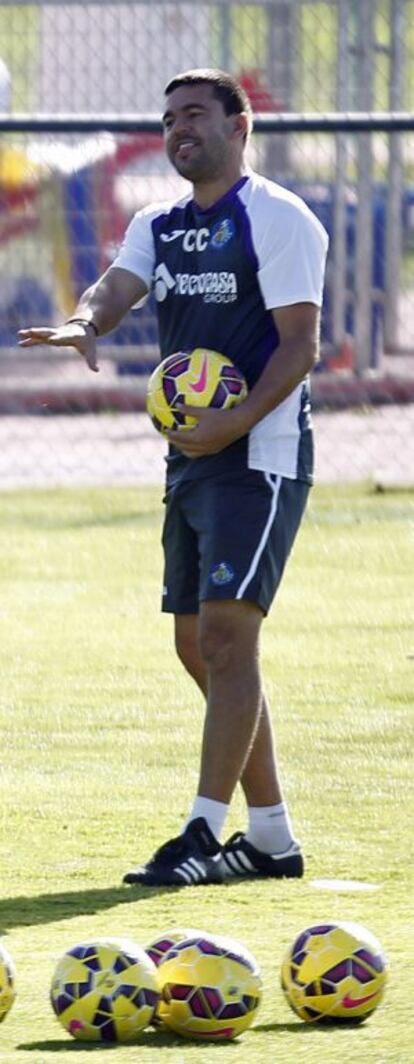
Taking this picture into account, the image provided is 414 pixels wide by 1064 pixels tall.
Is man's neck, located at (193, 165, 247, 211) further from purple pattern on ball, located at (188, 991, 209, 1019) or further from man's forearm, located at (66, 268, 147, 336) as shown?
purple pattern on ball, located at (188, 991, 209, 1019)

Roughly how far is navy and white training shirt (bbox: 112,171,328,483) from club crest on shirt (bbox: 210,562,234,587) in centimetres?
25

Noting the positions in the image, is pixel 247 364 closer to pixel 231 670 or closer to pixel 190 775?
pixel 231 670

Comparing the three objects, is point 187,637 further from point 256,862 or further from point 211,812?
point 256,862

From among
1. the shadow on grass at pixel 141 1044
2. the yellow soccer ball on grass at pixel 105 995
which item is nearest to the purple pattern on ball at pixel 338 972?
the shadow on grass at pixel 141 1044

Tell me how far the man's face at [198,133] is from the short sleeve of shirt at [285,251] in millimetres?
160

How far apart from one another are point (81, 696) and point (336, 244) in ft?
27.7

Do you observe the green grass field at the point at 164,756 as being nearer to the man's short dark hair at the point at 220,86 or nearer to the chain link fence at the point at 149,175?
the man's short dark hair at the point at 220,86

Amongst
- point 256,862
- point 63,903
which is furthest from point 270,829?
point 63,903

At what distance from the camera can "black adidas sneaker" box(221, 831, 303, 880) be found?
593 centimetres

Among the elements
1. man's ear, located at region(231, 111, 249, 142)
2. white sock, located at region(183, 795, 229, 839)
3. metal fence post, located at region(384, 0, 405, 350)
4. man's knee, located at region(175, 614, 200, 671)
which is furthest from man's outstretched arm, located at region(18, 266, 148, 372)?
metal fence post, located at region(384, 0, 405, 350)

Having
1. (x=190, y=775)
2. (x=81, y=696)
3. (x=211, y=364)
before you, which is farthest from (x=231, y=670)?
(x=81, y=696)

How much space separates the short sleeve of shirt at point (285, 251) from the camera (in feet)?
19.0

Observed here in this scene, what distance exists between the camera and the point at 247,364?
5961 mm

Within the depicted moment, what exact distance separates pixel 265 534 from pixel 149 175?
430 inches
